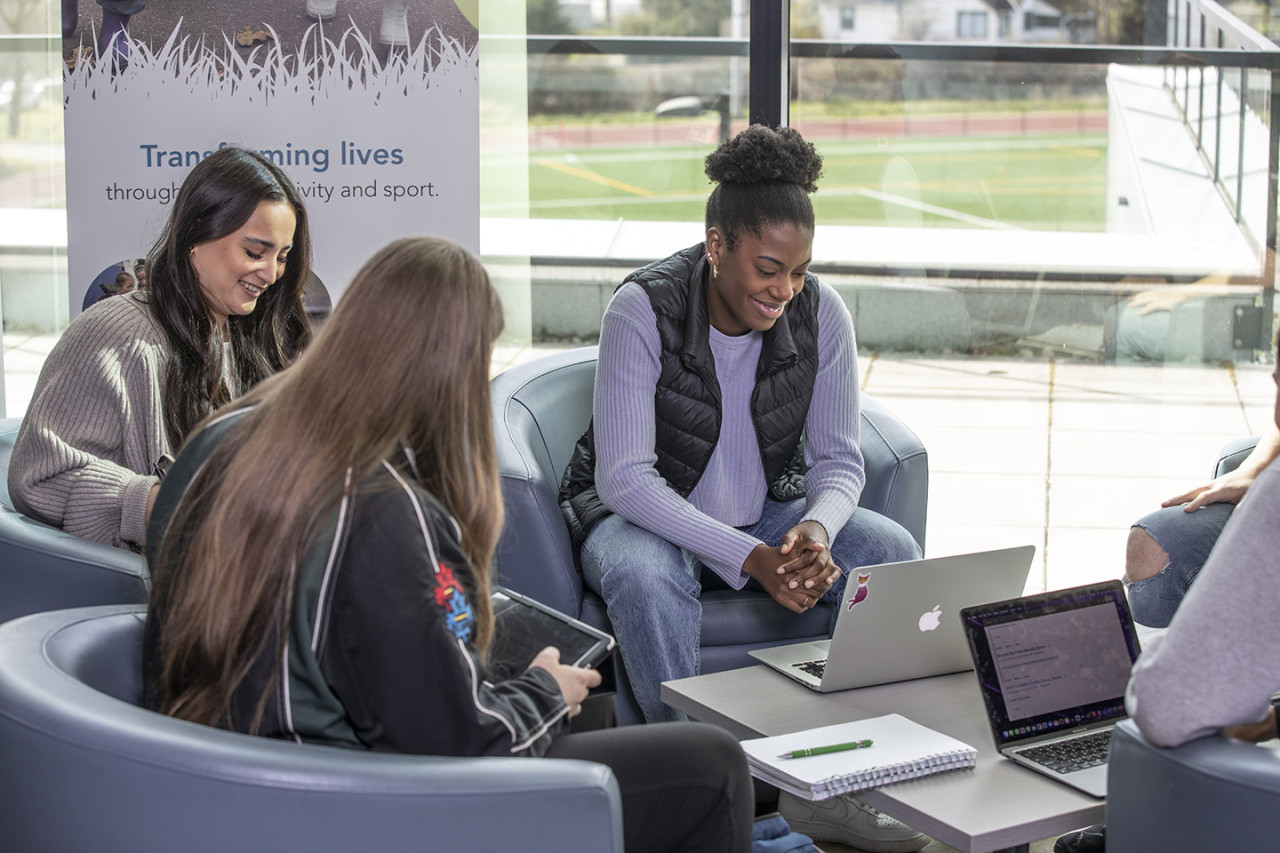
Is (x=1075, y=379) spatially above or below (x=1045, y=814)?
above

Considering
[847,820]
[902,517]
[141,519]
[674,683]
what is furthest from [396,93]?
[847,820]

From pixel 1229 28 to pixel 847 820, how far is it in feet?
8.18

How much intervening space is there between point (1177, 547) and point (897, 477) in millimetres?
601

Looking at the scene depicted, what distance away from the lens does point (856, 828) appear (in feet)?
8.12

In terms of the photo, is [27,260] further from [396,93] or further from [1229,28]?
[1229,28]

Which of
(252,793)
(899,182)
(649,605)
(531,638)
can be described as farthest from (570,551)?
(899,182)

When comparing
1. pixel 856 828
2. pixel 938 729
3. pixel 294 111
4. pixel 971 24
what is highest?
pixel 971 24

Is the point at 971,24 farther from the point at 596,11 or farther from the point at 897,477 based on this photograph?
Answer: the point at 897,477

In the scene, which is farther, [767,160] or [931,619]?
[767,160]

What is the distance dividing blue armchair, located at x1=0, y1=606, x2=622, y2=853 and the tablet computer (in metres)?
0.36

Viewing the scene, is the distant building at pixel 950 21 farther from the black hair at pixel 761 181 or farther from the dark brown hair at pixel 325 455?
the dark brown hair at pixel 325 455

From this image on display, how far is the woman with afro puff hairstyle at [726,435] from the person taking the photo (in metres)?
2.60

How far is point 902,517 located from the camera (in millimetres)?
3008

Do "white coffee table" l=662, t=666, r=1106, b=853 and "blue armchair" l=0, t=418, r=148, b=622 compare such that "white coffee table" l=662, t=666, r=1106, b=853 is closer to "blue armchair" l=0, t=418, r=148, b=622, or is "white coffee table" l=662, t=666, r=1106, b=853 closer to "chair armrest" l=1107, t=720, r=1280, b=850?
"chair armrest" l=1107, t=720, r=1280, b=850
